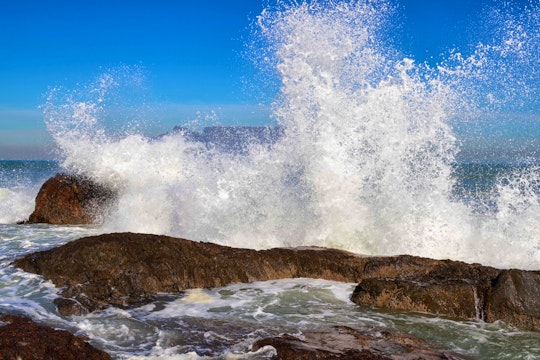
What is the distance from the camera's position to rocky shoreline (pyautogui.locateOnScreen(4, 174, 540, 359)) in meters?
3.95

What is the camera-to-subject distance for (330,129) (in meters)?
8.95

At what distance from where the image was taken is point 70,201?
11086 millimetres

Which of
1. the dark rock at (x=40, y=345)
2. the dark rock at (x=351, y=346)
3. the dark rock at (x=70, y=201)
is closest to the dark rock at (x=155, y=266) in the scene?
the dark rock at (x=40, y=345)

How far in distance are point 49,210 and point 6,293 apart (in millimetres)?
6020

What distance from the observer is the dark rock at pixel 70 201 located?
1088 centimetres

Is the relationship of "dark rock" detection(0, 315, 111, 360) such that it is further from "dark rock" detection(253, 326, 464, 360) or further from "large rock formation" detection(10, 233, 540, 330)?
"large rock formation" detection(10, 233, 540, 330)

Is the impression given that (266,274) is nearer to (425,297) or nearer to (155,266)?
(155,266)

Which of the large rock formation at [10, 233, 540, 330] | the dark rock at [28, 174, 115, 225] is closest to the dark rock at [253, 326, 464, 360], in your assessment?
the large rock formation at [10, 233, 540, 330]

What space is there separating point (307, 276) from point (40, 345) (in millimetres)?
3545

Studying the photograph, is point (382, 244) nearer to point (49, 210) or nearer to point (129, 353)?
point (129, 353)

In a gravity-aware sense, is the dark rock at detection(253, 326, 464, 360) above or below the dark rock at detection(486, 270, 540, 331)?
below

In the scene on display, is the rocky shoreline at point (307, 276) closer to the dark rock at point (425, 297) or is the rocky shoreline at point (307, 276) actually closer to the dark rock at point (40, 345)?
the dark rock at point (425, 297)

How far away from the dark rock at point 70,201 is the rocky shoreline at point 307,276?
4.93 meters

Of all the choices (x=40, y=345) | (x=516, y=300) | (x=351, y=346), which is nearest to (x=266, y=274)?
(x=351, y=346)
